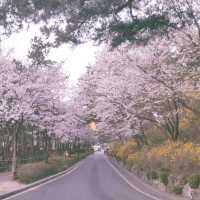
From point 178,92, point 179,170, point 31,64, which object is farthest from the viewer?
point 31,64

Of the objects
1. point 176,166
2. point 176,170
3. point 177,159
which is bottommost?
point 176,170

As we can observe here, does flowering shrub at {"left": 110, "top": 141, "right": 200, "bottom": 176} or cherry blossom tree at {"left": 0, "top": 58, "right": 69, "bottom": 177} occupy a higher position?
cherry blossom tree at {"left": 0, "top": 58, "right": 69, "bottom": 177}

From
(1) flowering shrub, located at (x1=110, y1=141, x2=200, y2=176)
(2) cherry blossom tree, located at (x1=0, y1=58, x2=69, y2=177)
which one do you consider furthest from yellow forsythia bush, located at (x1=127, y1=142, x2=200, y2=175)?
(2) cherry blossom tree, located at (x1=0, y1=58, x2=69, y2=177)

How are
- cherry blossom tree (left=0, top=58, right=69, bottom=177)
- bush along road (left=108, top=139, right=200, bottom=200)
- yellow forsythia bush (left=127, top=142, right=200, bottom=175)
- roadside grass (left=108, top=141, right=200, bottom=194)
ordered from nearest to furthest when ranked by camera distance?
bush along road (left=108, top=139, right=200, bottom=200)
roadside grass (left=108, top=141, right=200, bottom=194)
yellow forsythia bush (left=127, top=142, right=200, bottom=175)
cherry blossom tree (left=0, top=58, right=69, bottom=177)

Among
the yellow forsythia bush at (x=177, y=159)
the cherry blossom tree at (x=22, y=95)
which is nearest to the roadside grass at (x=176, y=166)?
the yellow forsythia bush at (x=177, y=159)

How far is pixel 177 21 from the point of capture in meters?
19.4

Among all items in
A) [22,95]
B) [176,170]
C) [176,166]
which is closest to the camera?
[176,170]

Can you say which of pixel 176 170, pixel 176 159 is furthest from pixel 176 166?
pixel 176 159

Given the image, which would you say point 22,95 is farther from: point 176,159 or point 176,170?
point 176,170

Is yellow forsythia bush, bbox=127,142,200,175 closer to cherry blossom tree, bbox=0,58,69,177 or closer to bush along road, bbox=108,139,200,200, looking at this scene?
bush along road, bbox=108,139,200,200

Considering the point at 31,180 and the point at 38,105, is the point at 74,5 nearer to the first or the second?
the point at 31,180

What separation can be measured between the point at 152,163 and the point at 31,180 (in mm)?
7053

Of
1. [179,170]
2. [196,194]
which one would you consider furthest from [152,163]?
[196,194]

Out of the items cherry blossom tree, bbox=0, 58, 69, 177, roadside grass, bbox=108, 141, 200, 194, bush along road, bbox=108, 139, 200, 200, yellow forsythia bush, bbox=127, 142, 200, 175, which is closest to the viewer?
bush along road, bbox=108, 139, 200, 200
